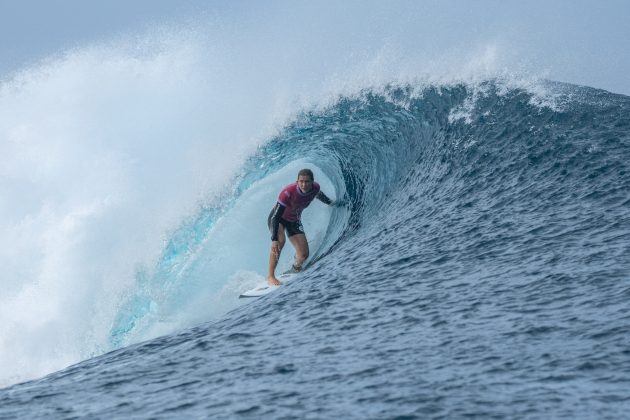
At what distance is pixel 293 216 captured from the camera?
9.66 metres

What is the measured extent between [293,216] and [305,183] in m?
0.59

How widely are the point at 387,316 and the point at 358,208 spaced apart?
5.38m

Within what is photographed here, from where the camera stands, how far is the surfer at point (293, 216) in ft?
30.7

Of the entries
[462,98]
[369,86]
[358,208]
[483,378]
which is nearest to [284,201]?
[358,208]

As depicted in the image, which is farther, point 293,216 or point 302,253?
point 302,253

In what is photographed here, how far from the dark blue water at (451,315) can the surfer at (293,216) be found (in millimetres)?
645

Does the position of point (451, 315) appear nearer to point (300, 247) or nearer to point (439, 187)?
point (439, 187)

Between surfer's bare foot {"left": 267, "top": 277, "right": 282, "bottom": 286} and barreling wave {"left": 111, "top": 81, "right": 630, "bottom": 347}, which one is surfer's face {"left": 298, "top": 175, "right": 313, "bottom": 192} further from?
surfer's bare foot {"left": 267, "top": 277, "right": 282, "bottom": 286}

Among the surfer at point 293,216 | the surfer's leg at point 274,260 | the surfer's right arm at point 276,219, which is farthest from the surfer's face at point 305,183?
the surfer's leg at point 274,260

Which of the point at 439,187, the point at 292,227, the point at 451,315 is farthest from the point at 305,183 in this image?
the point at 451,315

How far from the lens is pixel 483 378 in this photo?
147 inches

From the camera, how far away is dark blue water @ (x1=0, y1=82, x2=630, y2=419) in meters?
3.66

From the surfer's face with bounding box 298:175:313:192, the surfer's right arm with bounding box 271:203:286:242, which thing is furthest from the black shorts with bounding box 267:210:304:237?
the surfer's face with bounding box 298:175:313:192

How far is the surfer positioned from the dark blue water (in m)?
0.65
